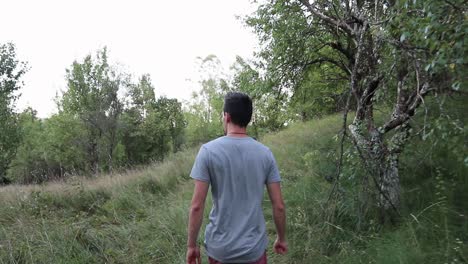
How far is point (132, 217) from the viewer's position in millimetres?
6691

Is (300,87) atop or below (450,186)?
atop

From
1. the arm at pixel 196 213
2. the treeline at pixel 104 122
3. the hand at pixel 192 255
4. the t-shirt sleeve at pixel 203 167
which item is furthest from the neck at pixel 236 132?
the treeline at pixel 104 122

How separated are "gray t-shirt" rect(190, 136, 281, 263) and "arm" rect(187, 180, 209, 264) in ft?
0.20

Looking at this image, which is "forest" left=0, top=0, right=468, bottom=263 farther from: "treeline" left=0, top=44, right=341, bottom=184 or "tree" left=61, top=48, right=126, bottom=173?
"tree" left=61, top=48, right=126, bottom=173

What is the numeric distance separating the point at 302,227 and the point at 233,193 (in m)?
2.44

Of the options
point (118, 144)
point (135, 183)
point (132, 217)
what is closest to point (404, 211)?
point (132, 217)

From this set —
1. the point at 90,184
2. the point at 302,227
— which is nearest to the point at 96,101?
the point at 90,184

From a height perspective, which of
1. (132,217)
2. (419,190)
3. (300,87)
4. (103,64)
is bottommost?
(132,217)

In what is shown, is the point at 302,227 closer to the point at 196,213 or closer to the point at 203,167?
Answer: the point at 196,213

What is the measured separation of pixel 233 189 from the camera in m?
2.51

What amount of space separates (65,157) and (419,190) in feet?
91.3

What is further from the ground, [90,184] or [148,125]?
[148,125]

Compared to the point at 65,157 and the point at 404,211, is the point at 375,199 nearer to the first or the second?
the point at 404,211

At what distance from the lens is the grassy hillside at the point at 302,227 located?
12.2 ft
